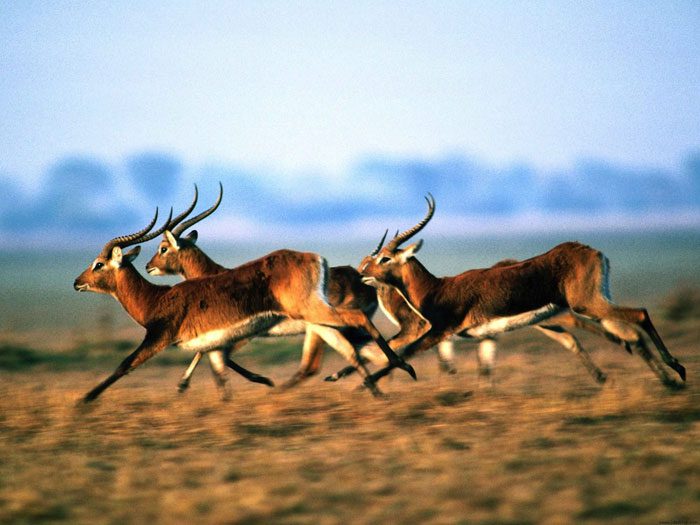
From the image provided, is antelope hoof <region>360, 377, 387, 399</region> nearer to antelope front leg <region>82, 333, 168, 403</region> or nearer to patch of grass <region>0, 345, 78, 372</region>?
antelope front leg <region>82, 333, 168, 403</region>

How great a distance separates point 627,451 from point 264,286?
4.06m

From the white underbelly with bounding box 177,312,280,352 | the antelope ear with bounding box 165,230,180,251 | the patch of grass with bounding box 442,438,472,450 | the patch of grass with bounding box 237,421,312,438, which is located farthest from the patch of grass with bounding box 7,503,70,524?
the antelope ear with bounding box 165,230,180,251

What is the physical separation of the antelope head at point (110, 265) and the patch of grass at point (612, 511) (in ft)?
20.9

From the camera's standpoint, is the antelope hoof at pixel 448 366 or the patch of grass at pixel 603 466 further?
the antelope hoof at pixel 448 366

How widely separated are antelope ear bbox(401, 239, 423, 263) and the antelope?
132 centimetres

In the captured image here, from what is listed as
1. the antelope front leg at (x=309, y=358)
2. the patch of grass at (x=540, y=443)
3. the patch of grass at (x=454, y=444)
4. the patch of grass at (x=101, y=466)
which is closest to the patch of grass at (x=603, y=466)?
the patch of grass at (x=540, y=443)

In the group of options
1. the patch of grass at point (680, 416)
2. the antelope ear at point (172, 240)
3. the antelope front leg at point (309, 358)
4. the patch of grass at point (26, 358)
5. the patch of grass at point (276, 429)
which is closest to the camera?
the patch of grass at point (276, 429)

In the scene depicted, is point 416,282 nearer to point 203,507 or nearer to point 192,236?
point 192,236

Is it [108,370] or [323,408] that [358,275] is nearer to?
[323,408]

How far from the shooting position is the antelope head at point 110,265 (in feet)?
35.6

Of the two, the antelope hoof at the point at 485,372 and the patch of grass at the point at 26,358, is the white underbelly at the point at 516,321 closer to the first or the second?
the antelope hoof at the point at 485,372

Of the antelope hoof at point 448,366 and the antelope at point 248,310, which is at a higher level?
the antelope at point 248,310

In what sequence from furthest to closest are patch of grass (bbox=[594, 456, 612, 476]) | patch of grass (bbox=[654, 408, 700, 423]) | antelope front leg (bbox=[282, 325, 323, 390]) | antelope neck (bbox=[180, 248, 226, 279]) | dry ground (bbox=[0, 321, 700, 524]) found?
antelope neck (bbox=[180, 248, 226, 279])
antelope front leg (bbox=[282, 325, 323, 390])
patch of grass (bbox=[654, 408, 700, 423])
patch of grass (bbox=[594, 456, 612, 476])
dry ground (bbox=[0, 321, 700, 524])

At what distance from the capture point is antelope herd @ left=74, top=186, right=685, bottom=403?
998 centimetres
